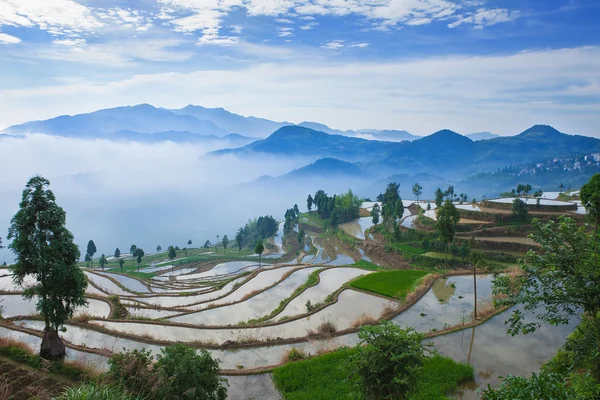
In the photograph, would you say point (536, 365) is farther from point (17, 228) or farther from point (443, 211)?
point (17, 228)

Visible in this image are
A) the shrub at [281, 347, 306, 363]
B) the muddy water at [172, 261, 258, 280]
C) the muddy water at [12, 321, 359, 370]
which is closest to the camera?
the shrub at [281, 347, 306, 363]

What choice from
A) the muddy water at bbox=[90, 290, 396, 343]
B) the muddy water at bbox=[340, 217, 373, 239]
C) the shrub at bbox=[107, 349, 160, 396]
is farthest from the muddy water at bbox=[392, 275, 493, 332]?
the muddy water at bbox=[340, 217, 373, 239]

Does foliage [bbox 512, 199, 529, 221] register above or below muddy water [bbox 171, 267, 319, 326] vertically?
above

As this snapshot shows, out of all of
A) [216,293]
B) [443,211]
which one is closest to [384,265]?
[443,211]

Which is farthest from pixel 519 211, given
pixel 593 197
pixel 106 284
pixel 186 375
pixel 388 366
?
pixel 186 375

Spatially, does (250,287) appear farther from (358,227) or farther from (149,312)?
(358,227)

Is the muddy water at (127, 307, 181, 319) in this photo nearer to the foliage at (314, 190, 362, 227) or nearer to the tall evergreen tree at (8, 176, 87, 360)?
the tall evergreen tree at (8, 176, 87, 360)
